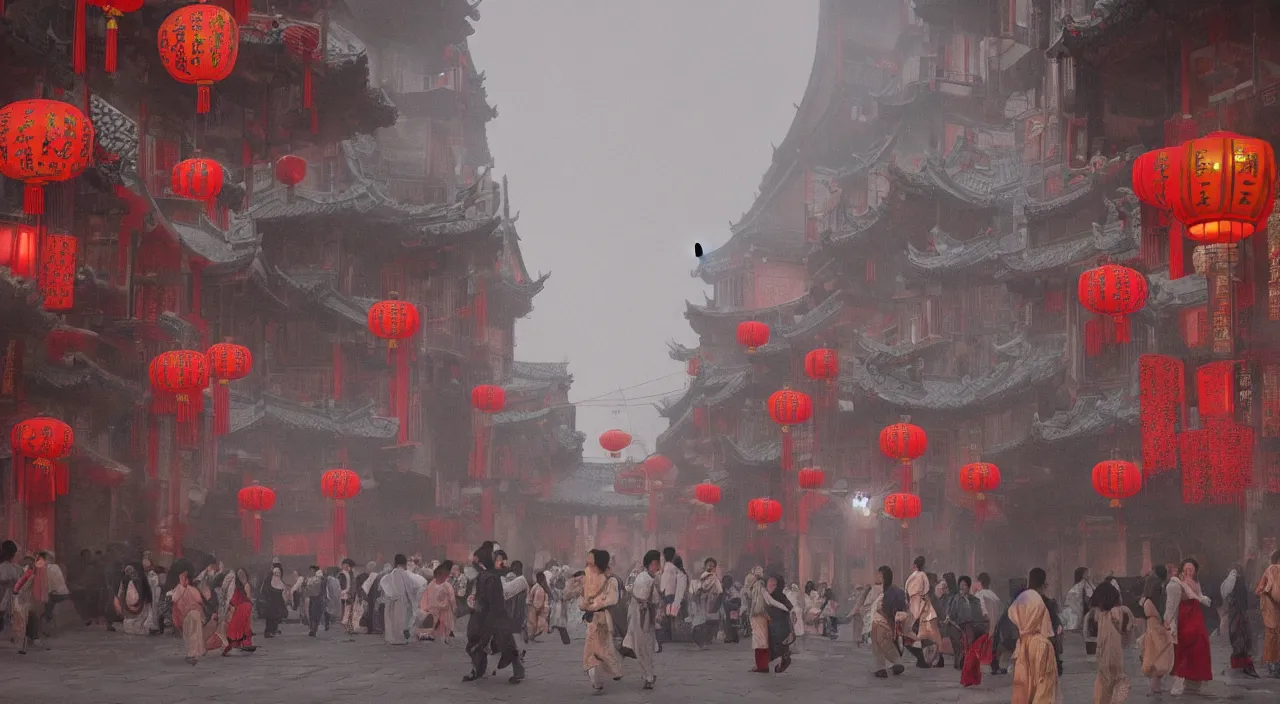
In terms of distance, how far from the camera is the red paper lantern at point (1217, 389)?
60.1 feet

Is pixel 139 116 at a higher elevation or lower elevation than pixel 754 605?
higher

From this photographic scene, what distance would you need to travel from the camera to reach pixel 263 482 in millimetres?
32938

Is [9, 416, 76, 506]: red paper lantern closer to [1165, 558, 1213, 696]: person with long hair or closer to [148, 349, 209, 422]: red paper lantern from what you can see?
[148, 349, 209, 422]: red paper lantern

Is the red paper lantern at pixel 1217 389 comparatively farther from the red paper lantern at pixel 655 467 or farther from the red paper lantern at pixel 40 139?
the red paper lantern at pixel 655 467

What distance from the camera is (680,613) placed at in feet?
71.4

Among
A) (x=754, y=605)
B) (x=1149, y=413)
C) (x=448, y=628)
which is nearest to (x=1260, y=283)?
(x=1149, y=413)

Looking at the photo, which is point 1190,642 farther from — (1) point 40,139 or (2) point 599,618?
(1) point 40,139

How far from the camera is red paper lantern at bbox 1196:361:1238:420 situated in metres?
18.3

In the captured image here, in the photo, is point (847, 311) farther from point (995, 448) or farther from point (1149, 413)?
point (1149, 413)

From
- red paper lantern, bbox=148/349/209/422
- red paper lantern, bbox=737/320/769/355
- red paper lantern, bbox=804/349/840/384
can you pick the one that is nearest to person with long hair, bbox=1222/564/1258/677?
red paper lantern, bbox=148/349/209/422

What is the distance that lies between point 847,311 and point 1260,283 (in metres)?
23.7

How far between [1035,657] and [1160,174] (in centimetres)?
470

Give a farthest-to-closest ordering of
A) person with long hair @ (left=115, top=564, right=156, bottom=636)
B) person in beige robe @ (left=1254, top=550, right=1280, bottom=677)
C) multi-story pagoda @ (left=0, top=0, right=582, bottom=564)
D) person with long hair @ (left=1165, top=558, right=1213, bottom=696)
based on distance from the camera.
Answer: multi-story pagoda @ (left=0, top=0, right=582, bottom=564) < person with long hair @ (left=115, top=564, right=156, bottom=636) < person in beige robe @ (left=1254, top=550, right=1280, bottom=677) < person with long hair @ (left=1165, top=558, right=1213, bottom=696)

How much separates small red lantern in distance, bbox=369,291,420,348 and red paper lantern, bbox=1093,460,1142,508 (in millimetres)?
12690
